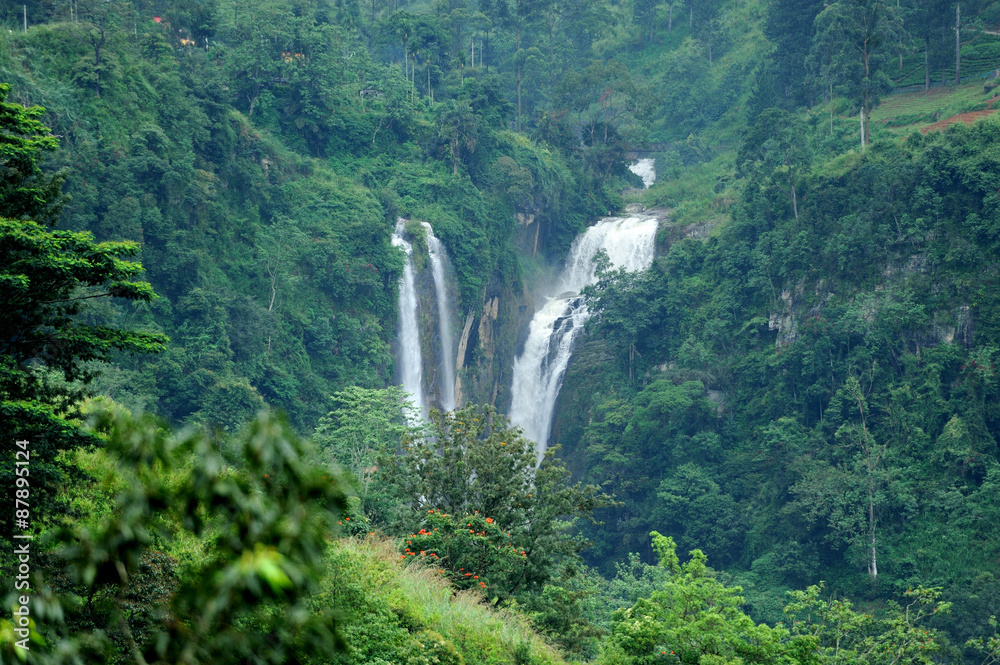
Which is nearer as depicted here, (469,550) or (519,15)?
(469,550)

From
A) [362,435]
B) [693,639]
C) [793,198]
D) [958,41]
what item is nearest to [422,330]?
[362,435]

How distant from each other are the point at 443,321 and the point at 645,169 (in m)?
23.7

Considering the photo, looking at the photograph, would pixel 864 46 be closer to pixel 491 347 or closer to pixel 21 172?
pixel 491 347

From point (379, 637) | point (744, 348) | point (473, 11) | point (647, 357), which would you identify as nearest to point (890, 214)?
point (744, 348)

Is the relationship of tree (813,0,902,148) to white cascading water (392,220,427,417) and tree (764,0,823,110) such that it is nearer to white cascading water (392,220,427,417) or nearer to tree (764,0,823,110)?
tree (764,0,823,110)

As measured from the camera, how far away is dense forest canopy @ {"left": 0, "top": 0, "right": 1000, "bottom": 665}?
11.0 metres

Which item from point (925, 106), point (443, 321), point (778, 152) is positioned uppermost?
point (925, 106)

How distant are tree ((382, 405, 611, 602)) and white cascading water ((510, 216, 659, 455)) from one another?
25668 mm

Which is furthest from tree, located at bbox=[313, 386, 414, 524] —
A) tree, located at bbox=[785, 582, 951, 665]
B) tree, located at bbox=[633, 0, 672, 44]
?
tree, located at bbox=[633, 0, 672, 44]

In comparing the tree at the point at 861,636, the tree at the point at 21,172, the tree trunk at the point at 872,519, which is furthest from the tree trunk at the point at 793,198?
the tree at the point at 21,172

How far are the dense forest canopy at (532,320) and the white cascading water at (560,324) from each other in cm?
77

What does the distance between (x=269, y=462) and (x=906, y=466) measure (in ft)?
101

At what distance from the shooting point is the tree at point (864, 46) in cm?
3762

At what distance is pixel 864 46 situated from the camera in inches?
1485
